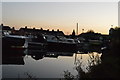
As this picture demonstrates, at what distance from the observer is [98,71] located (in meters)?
4.56

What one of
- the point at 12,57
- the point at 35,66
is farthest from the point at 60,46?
the point at 35,66

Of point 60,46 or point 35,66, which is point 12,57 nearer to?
point 35,66

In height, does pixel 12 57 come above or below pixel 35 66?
above

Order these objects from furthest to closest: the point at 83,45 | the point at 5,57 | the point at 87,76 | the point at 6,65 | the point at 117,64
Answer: the point at 83,45 < the point at 5,57 < the point at 6,65 < the point at 87,76 < the point at 117,64

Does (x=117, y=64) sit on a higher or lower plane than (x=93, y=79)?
higher

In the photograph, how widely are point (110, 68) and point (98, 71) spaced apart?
0.36 m

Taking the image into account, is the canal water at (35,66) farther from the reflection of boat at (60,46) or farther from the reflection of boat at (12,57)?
the reflection of boat at (60,46)

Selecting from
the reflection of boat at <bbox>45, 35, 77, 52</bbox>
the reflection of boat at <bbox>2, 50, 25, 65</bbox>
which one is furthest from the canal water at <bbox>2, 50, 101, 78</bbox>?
the reflection of boat at <bbox>45, 35, 77, 52</bbox>

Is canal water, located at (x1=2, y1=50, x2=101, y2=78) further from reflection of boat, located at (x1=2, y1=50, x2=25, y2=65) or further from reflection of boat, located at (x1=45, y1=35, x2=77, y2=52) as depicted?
reflection of boat, located at (x1=45, y1=35, x2=77, y2=52)

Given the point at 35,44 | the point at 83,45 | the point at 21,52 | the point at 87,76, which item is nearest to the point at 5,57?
the point at 21,52

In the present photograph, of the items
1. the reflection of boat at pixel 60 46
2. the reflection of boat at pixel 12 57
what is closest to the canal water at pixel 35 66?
the reflection of boat at pixel 12 57

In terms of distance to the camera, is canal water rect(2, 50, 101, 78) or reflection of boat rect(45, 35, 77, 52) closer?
canal water rect(2, 50, 101, 78)

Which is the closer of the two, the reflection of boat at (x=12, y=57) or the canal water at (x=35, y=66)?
the canal water at (x=35, y=66)

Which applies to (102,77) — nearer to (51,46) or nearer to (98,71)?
(98,71)
